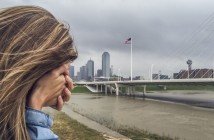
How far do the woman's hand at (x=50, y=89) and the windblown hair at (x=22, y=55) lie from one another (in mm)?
20

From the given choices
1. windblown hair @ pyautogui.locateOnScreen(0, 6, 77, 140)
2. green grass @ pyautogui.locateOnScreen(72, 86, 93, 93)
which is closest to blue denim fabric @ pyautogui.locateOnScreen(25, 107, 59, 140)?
windblown hair @ pyautogui.locateOnScreen(0, 6, 77, 140)

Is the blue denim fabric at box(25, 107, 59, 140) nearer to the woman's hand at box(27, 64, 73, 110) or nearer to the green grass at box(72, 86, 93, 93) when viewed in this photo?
the woman's hand at box(27, 64, 73, 110)

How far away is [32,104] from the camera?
3.69 feet

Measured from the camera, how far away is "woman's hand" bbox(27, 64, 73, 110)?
1.14m

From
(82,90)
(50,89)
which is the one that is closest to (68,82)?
(50,89)

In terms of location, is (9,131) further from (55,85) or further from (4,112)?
(55,85)

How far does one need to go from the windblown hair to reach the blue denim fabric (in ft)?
0.08

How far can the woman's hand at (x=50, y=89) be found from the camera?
114 cm

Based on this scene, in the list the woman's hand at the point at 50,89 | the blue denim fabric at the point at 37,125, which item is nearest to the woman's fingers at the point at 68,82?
the woman's hand at the point at 50,89

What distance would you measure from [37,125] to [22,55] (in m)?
0.20

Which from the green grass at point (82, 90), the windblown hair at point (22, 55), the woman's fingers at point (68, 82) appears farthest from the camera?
the green grass at point (82, 90)

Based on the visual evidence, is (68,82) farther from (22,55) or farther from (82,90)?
(82,90)

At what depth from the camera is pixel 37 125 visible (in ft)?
3.55

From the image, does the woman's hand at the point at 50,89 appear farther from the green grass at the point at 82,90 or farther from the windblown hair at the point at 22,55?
the green grass at the point at 82,90
